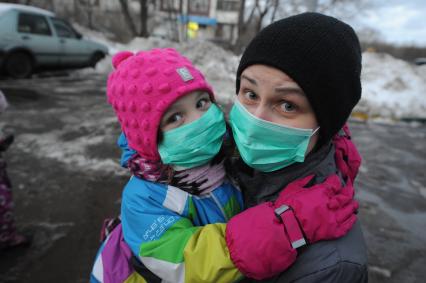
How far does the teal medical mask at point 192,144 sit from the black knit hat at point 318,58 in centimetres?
35

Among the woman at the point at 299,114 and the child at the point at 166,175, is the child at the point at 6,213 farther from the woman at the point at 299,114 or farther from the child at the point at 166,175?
the woman at the point at 299,114

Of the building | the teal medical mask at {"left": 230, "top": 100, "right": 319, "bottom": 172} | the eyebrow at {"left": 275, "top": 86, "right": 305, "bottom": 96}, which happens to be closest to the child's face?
the teal medical mask at {"left": 230, "top": 100, "right": 319, "bottom": 172}

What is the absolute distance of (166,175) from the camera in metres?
1.42

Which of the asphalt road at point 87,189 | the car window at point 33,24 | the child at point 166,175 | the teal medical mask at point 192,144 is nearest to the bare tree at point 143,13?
the car window at point 33,24

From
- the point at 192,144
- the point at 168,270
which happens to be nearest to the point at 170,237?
the point at 168,270

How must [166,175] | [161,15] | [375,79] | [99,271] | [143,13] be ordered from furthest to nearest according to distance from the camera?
1. [161,15]
2. [143,13]
3. [375,79]
4. [99,271]
5. [166,175]

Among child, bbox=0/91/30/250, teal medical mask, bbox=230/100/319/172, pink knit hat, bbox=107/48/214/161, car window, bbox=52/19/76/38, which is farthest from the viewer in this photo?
car window, bbox=52/19/76/38

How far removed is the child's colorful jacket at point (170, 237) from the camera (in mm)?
1153

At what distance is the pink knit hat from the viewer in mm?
1419

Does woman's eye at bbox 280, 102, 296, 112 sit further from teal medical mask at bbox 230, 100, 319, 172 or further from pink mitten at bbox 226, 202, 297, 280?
pink mitten at bbox 226, 202, 297, 280

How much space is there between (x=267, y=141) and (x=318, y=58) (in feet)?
1.17

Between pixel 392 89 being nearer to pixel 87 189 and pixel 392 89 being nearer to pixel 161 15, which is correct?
pixel 87 189

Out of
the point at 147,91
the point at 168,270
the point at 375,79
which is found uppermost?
the point at 147,91

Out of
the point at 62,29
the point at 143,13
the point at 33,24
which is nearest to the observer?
the point at 33,24
